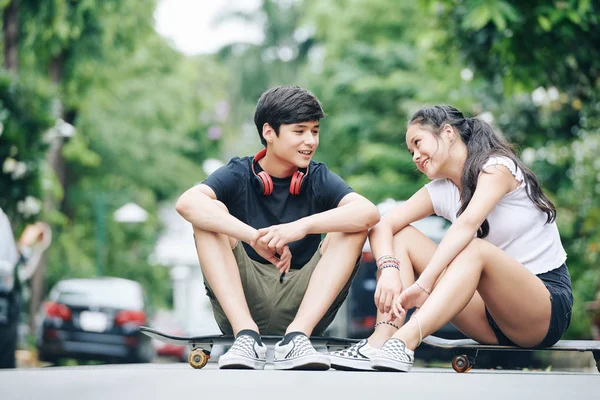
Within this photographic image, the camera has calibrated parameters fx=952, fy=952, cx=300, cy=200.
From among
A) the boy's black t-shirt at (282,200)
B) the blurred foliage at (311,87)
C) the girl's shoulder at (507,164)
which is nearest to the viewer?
the girl's shoulder at (507,164)

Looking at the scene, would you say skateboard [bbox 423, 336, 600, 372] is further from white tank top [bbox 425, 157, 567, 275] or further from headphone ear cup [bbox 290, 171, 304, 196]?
headphone ear cup [bbox 290, 171, 304, 196]

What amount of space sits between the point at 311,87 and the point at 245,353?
2325cm

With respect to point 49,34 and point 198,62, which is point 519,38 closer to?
point 49,34

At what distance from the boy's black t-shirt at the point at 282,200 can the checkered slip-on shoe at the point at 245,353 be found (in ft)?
2.18

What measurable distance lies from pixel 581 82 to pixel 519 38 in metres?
2.61

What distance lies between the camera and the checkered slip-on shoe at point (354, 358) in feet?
13.3

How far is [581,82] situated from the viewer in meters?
10.5

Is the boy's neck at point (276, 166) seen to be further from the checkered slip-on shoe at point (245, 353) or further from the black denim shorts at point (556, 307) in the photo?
the black denim shorts at point (556, 307)

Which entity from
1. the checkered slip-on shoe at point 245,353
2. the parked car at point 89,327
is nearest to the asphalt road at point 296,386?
the checkered slip-on shoe at point 245,353

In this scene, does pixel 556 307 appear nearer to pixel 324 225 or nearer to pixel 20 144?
pixel 324 225

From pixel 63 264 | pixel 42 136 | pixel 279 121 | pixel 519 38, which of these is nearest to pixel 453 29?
pixel 519 38

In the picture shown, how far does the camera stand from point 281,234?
175 inches

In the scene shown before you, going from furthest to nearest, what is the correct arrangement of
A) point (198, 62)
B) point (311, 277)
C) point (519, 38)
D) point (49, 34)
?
point (198, 62) < point (49, 34) < point (519, 38) < point (311, 277)

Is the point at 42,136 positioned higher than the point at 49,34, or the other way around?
the point at 49,34
